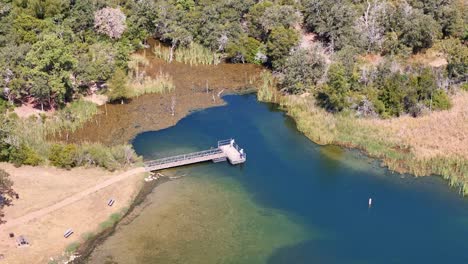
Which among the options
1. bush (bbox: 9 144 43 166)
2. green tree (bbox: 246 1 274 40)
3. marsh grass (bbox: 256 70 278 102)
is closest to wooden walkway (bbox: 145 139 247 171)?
bush (bbox: 9 144 43 166)

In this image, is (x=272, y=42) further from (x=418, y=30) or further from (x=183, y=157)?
(x=183, y=157)

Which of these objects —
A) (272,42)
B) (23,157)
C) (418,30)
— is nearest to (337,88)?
(272,42)

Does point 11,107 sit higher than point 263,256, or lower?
higher

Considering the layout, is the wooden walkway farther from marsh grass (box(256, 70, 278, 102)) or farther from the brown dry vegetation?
the brown dry vegetation

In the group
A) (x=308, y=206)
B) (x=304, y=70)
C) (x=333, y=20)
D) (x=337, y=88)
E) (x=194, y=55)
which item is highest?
(x=333, y=20)

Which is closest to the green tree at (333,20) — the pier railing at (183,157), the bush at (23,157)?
the pier railing at (183,157)

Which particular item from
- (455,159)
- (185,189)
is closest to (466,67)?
(455,159)

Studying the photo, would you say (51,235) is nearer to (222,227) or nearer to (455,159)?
(222,227)
